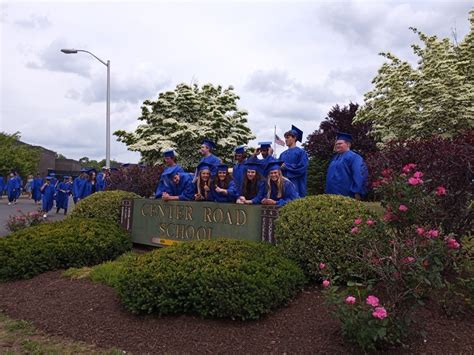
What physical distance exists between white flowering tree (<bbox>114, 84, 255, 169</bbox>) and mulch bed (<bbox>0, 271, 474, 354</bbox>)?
17.6 m

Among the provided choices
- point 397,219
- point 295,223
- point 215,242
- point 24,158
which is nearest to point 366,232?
point 397,219

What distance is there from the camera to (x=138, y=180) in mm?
12641

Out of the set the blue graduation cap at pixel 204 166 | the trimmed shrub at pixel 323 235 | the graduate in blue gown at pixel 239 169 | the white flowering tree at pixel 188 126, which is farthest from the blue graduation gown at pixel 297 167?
the white flowering tree at pixel 188 126

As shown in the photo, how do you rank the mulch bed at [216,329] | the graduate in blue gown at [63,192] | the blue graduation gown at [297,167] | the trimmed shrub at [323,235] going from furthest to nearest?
the graduate in blue gown at [63,192] < the blue graduation gown at [297,167] < the trimmed shrub at [323,235] < the mulch bed at [216,329]

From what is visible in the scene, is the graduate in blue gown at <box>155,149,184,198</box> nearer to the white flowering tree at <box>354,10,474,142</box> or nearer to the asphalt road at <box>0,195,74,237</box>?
the asphalt road at <box>0,195,74,237</box>

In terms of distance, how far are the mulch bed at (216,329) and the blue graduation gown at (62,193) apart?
45.2 feet

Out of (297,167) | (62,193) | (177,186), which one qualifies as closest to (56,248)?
(177,186)

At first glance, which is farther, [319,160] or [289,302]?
[319,160]

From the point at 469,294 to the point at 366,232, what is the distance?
45.1 inches

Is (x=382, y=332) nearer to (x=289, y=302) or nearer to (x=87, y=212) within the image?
(x=289, y=302)

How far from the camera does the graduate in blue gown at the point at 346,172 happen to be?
618 cm

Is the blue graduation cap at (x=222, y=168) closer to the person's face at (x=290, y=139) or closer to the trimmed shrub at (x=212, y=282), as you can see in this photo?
the person's face at (x=290, y=139)

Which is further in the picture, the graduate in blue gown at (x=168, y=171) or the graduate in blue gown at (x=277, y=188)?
the graduate in blue gown at (x=168, y=171)

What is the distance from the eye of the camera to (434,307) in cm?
407
